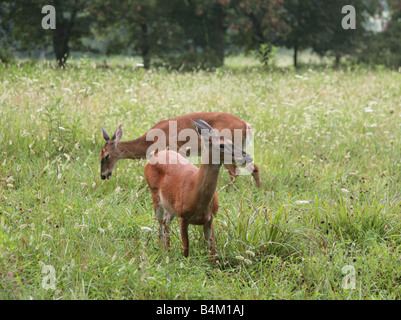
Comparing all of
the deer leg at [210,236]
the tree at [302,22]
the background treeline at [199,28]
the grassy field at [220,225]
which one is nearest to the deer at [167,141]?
the grassy field at [220,225]

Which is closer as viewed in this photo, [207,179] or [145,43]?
[207,179]

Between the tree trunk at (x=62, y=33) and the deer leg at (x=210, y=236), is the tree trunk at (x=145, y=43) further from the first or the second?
the deer leg at (x=210, y=236)

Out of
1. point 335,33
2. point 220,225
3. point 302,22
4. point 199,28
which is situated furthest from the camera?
point 302,22

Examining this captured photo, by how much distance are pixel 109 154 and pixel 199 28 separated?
1953 centimetres

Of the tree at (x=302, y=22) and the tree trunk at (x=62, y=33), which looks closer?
the tree trunk at (x=62, y=33)

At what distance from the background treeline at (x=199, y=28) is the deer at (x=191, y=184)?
17084mm

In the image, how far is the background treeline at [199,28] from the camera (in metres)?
21.2

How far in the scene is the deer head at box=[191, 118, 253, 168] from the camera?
124 inches

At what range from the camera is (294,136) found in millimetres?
7031

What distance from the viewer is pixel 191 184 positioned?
3.62 metres

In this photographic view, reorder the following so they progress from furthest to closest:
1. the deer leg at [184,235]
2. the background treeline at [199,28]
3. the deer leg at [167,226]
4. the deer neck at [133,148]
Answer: the background treeline at [199,28]
the deer neck at [133,148]
the deer leg at [167,226]
the deer leg at [184,235]

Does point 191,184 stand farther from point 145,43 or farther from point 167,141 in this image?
point 145,43

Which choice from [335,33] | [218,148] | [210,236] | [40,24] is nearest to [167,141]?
[210,236]
